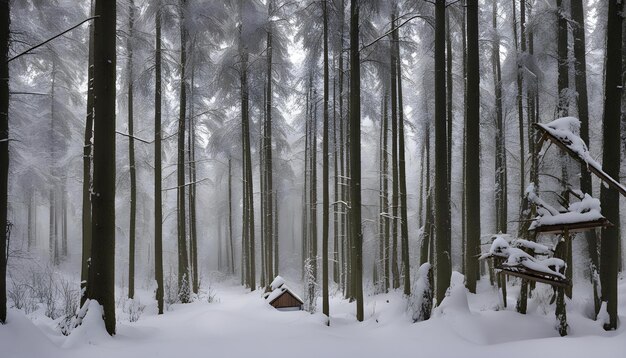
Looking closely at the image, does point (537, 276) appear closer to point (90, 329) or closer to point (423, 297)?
point (423, 297)

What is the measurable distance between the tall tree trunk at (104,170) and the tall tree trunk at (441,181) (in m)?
6.11

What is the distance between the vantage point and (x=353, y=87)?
33.7 ft

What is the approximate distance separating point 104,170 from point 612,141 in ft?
29.2

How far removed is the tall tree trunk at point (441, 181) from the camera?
8445 mm

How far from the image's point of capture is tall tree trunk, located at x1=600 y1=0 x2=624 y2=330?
24.6ft

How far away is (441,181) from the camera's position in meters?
8.65

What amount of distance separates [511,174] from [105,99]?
71.5 feet

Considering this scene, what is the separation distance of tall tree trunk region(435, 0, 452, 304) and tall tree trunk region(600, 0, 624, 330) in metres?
2.74

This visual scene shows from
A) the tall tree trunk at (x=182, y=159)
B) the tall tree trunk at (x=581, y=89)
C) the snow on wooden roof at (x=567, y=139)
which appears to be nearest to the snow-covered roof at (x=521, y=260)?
the snow on wooden roof at (x=567, y=139)

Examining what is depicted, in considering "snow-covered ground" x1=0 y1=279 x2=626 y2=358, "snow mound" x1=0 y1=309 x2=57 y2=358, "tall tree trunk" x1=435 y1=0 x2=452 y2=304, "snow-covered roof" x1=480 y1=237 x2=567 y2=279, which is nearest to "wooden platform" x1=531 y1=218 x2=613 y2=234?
"snow-covered roof" x1=480 y1=237 x2=567 y2=279

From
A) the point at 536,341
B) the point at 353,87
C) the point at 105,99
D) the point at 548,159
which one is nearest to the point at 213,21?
the point at 353,87

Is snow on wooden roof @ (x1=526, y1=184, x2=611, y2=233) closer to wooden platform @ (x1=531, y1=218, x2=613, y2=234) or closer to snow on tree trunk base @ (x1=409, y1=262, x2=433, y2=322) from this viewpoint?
wooden platform @ (x1=531, y1=218, x2=613, y2=234)

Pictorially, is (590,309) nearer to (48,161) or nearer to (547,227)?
(547,227)

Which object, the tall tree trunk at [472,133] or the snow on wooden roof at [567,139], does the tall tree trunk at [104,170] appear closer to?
the snow on wooden roof at [567,139]
